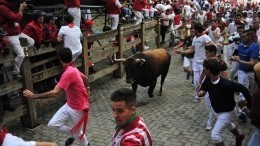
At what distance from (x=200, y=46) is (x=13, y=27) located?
15.4 feet

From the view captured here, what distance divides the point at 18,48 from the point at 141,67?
3324 millimetres

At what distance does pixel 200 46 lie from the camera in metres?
8.77

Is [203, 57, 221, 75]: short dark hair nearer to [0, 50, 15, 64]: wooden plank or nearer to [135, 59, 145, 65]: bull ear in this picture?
[135, 59, 145, 65]: bull ear

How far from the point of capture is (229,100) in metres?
5.63

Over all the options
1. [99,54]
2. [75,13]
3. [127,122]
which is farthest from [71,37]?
[127,122]

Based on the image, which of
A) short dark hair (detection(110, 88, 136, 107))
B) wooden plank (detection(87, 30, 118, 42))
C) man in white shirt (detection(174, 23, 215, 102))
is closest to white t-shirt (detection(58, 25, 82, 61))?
wooden plank (detection(87, 30, 118, 42))

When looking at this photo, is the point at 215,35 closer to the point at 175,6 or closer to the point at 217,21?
the point at 217,21

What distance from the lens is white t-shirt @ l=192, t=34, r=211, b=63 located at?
28.5 ft

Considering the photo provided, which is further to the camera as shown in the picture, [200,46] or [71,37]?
[200,46]

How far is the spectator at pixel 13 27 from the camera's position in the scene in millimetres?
6980

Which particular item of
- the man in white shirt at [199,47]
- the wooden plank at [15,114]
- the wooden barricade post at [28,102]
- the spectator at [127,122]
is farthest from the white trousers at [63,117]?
the man in white shirt at [199,47]

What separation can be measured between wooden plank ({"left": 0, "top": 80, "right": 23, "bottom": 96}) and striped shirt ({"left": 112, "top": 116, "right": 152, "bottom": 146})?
4.24m

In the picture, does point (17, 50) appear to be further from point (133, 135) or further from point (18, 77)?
point (133, 135)

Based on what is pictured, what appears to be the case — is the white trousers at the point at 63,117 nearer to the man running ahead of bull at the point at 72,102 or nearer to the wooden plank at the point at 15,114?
the man running ahead of bull at the point at 72,102
